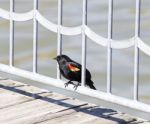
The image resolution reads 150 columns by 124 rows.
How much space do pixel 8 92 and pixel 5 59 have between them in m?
2.38

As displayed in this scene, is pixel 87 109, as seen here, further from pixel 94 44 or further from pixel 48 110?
pixel 94 44

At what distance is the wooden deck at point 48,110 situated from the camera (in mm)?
6078

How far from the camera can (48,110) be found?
6336 mm

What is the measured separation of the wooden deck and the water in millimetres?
1362

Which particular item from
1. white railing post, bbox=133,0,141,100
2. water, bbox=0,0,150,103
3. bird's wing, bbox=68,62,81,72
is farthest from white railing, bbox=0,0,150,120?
water, bbox=0,0,150,103

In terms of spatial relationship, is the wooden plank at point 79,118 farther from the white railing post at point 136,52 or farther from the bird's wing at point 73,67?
the white railing post at point 136,52

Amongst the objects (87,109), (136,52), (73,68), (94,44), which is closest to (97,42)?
(136,52)

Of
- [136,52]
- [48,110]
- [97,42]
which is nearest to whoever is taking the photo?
[136,52]

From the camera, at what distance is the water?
28.5ft

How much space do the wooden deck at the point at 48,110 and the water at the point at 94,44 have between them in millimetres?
1362

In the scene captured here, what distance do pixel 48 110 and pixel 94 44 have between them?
3743 mm

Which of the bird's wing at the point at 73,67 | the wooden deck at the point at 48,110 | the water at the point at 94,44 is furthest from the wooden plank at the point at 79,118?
the water at the point at 94,44

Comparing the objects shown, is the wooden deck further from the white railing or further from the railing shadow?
the white railing

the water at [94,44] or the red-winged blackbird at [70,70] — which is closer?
the red-winged blackbird at [70,70]
